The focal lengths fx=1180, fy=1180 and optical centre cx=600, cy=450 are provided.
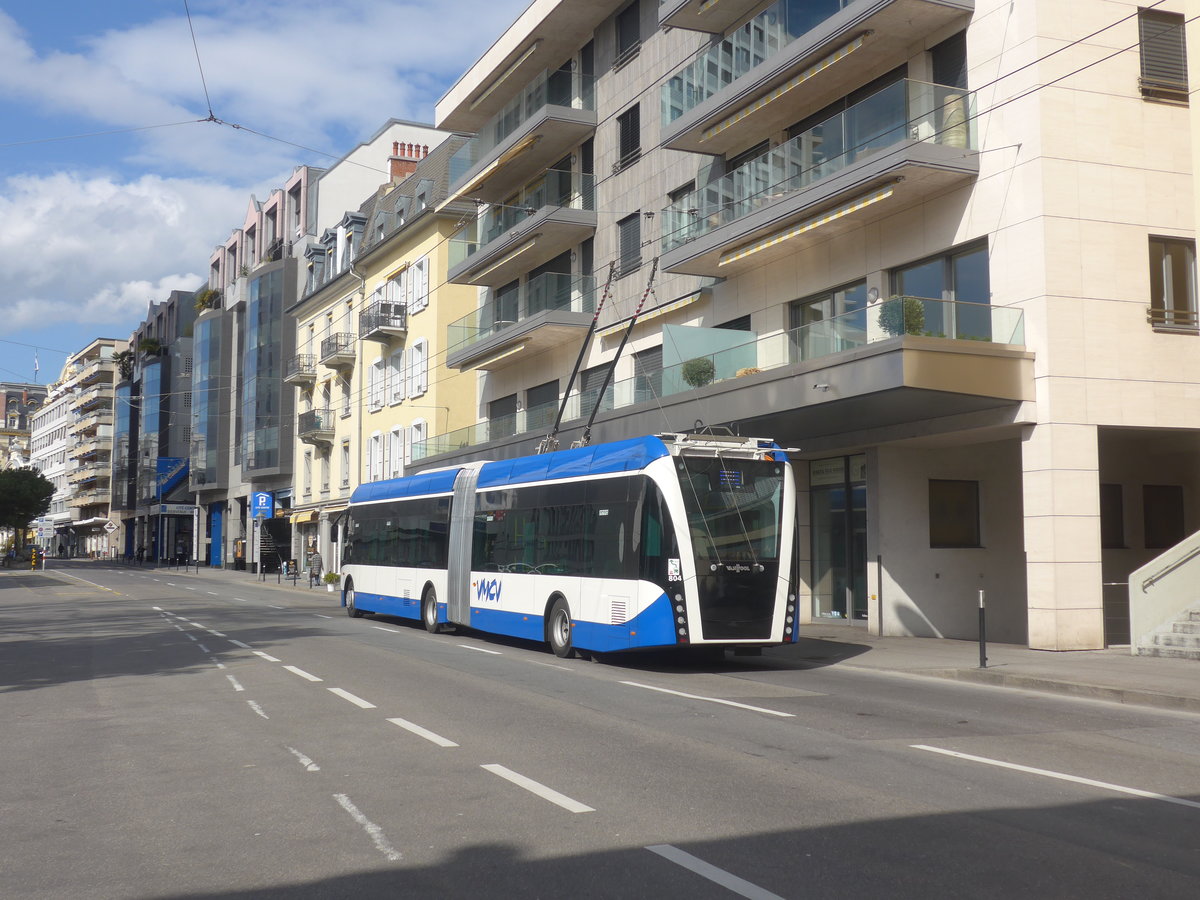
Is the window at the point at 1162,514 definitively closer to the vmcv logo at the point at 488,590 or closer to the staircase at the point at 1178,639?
the staircase at the point at 1178,639

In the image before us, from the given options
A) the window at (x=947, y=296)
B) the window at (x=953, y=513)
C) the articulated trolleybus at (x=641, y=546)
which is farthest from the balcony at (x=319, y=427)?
the window at (x=947, y=296)

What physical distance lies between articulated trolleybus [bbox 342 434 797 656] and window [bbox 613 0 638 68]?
14.6 meters

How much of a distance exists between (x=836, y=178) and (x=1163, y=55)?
5.66m

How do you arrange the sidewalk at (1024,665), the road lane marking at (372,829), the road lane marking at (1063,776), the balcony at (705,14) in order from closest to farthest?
the road lane marking at (372,829) → the road lane marking at (1063,776) → the sidewalk at (1024,665) → the balcony at (705,14)

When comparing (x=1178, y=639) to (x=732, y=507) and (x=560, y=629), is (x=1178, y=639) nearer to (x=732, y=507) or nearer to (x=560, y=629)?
(x=732, y=507)

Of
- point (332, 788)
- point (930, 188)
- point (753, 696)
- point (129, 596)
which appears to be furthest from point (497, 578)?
point (129, 596)

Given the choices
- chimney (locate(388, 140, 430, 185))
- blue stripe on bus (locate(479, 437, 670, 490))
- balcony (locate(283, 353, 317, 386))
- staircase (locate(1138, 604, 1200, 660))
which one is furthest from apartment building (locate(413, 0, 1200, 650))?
balcony (locate(283, 353, 317, 386))

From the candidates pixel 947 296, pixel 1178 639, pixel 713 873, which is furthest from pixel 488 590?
pixel 713 873

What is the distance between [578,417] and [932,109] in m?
12.2

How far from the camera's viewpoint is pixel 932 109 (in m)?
19.6

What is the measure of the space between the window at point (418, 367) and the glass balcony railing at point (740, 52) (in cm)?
1998

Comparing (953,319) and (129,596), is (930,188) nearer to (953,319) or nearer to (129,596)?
(953,319)

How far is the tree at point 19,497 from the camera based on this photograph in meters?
87.3

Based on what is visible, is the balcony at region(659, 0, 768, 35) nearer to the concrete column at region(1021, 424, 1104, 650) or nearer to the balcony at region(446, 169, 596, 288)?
the balcony at region(446, 169, 596, 288)
